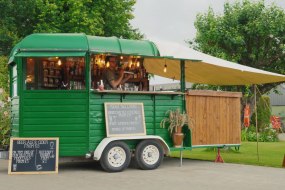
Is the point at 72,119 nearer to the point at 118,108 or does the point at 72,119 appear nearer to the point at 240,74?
the point at 118,108

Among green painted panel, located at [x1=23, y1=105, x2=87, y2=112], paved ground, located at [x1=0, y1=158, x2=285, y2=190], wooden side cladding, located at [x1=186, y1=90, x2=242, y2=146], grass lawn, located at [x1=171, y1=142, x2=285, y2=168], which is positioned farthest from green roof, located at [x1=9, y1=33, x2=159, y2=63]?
grass lawn, located at [x1=171, y1=142, x2=285, y2=168]

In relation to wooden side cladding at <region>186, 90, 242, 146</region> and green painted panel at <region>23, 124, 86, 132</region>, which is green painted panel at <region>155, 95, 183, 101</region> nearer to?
wooden side cladding at <region>186, 90, 242, 146</region>

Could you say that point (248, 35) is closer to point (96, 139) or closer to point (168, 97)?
point (168, 97)

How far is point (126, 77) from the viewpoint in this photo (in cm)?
1515

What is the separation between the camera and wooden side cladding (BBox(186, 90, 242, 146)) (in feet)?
45.6

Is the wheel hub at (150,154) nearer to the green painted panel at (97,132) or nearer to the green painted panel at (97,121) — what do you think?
the green painted panel at (97,132)

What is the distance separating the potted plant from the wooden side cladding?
0.53m

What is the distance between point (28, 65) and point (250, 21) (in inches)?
702

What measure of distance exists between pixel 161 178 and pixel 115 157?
5.06 feet

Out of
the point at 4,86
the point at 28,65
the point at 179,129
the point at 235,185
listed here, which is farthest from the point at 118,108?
the point at 4,86

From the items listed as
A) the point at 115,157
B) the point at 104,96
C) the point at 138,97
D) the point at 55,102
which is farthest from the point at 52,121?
the point at 138,97

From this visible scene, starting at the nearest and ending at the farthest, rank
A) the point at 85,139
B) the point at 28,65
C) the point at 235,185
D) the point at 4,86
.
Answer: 1. the point at 235,185
2. the point at 85,139
3. the point at 28,65
4. the point at 4,86

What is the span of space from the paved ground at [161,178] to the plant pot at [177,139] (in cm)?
57

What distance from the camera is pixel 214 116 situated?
14289 mm
